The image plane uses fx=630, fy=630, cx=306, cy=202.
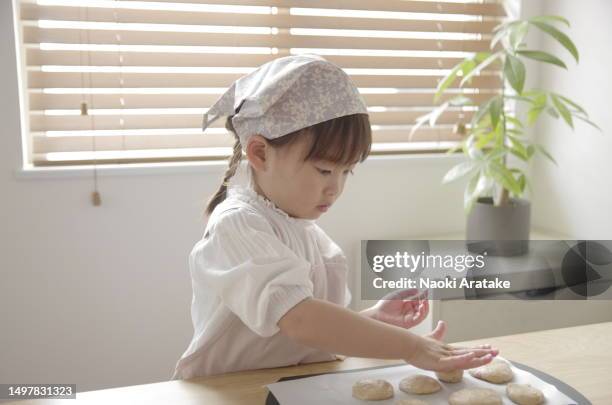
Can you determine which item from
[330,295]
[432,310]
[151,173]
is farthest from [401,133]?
[330,295]

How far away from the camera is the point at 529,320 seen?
1.85 meters

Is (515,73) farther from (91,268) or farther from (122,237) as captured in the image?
(91,268)

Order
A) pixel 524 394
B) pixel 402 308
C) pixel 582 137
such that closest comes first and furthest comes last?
pixel 524 394, pixel 402 308, pixel 582 137

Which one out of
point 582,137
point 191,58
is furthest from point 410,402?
point 582,137

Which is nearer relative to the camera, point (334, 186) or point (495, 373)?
point (495, 373)

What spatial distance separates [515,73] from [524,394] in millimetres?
1118

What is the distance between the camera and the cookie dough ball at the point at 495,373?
2.92 ft

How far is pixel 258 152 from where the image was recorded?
1.02m

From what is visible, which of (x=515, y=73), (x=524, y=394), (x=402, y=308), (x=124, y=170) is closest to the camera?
(x=524, y=394)

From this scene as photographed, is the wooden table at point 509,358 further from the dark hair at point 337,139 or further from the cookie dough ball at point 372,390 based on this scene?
the dark hair at point 337,139

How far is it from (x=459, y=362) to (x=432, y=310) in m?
0.93

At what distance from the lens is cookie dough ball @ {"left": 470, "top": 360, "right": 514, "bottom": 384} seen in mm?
890

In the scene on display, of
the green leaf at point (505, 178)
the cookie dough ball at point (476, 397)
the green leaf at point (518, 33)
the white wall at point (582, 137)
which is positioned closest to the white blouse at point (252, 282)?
the cookie dough ball at point (476, 397)

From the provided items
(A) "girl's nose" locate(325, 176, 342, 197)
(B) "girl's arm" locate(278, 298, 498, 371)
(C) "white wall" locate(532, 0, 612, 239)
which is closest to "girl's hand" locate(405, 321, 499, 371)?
(B) "girl's arm" locate(278, 298, 498, 371)
